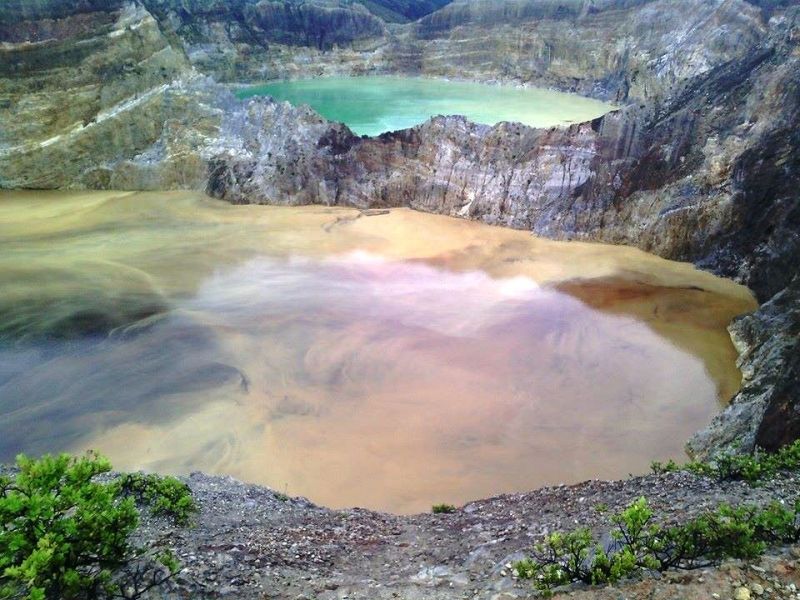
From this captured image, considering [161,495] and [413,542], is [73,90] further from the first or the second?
[413,542]

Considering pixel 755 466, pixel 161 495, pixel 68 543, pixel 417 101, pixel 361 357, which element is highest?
pixel 68 543

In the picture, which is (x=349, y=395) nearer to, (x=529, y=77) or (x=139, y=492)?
(x=139, y=492)

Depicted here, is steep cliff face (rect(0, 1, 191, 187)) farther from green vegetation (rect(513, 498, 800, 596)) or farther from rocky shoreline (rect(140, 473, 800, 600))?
green vegetation (rect(513, 498, 800, 596))

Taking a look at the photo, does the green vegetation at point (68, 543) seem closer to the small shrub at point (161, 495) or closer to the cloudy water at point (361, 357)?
the small shrub at point (161, 495)

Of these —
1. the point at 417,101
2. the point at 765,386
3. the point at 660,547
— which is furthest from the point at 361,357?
the point at 417,101

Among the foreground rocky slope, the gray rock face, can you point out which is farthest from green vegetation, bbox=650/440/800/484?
the foreground rocky slope

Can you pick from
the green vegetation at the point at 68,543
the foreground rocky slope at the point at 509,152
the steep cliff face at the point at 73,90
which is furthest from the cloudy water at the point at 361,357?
the steep cliff face at the point at 73,90
